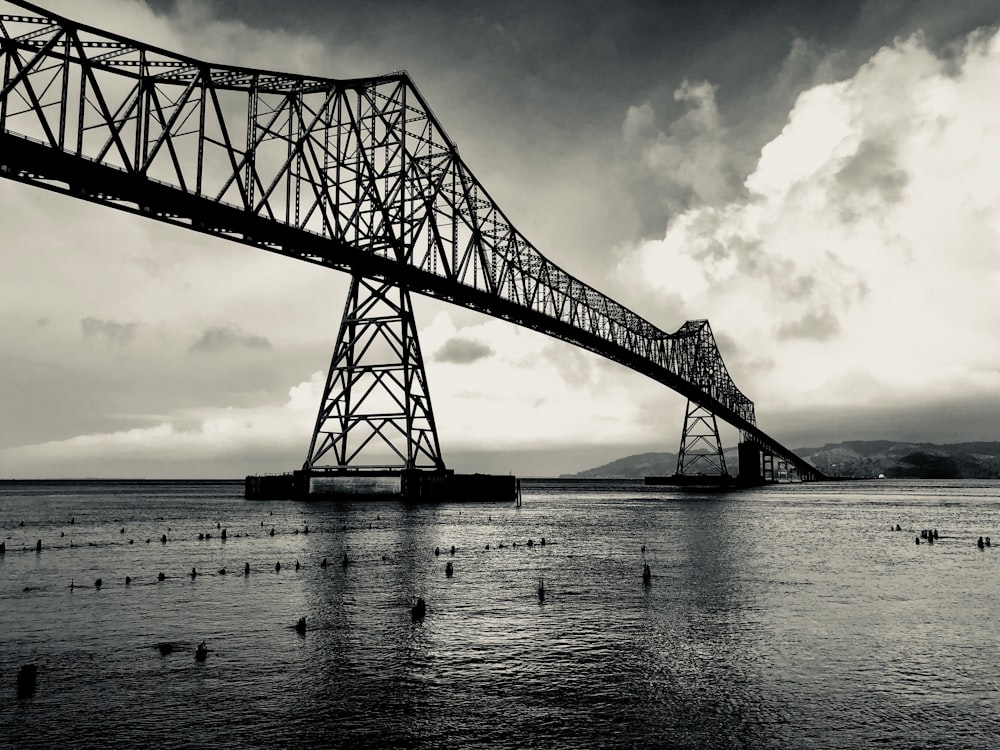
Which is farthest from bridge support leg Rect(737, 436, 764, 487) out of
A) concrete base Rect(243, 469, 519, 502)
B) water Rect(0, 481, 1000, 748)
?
water Rect(0, 481, 1000, 748)

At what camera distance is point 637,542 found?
161 feet

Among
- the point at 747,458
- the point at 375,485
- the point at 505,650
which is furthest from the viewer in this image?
the point at 747,458

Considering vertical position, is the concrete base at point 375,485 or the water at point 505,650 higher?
the concrete base at point 375,485

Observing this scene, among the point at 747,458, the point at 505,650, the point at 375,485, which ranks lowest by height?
the point at 505,650

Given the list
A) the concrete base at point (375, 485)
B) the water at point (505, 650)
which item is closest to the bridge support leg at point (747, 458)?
the concrete base at point (375, 485)

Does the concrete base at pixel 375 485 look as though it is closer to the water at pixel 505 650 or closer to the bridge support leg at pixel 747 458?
the water at pixel 505 650

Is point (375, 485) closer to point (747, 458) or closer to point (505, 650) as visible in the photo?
point (505, 650)

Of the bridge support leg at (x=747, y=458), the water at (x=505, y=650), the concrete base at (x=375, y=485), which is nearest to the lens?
the water at (x=505, y=650)

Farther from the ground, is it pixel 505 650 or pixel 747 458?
pixel 747 458

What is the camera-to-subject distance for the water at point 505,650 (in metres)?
14.5

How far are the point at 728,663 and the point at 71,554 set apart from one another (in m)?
36.5

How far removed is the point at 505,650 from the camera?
65.8 feet

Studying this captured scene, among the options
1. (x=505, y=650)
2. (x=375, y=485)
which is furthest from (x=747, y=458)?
(x=505, y=650)

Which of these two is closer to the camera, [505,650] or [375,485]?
[505,650]
